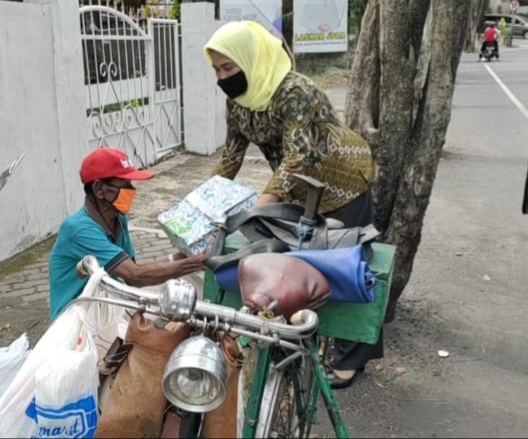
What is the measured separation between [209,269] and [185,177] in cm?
634

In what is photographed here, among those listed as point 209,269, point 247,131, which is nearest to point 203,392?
point 209,269

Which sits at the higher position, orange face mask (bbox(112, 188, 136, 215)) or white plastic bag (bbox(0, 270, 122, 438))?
orange face mask (bbox(112, 188, 136, 215))

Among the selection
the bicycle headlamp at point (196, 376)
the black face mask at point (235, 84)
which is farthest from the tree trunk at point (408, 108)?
the bicycle headlamp at point (196, 376)

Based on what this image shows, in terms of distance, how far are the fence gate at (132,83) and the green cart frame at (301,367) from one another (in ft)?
17.5

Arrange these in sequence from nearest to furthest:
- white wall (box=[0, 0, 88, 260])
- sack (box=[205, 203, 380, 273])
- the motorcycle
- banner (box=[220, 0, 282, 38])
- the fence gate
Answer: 1. sack (box=[205, 203, 380, 273])
2. white wall (box=[0, 0, 88, 260])
3. the fence gate
4. banner (box=[220, 0, 282, 38])
5. the motorcycle

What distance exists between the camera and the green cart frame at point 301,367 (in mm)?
1816

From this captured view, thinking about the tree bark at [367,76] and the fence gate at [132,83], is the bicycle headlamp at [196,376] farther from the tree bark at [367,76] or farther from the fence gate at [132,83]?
the fence gate at [132,83]

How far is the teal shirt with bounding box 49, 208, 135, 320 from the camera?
8.32 ft

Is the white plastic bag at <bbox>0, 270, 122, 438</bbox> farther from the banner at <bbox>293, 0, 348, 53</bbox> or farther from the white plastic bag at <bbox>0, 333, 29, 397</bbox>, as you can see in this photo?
the banner at <bbox>293, 0, 348, 53</bbox>

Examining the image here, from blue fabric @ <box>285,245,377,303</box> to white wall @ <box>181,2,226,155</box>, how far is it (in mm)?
7575

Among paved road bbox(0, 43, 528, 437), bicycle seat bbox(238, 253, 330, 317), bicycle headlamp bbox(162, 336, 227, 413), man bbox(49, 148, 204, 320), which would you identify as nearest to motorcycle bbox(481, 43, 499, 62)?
paved road bbox(0, 43, 528, 437)

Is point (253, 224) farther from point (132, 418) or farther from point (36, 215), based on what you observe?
point (36, 215)

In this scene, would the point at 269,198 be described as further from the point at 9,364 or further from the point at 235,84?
the point at 9,364

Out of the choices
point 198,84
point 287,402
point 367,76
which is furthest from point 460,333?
point 198,84
